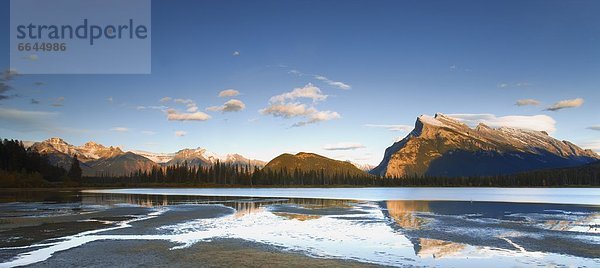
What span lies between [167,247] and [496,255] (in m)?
18.6

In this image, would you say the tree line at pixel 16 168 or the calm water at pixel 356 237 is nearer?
the calm water at pixel 356 237

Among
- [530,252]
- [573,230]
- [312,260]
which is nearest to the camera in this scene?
[312,260]

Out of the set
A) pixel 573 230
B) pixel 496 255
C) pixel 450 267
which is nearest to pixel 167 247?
pixel 450 267

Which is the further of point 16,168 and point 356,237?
point 16,168

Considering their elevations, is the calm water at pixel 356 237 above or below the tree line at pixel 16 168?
below

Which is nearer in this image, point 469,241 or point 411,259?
point 411,259

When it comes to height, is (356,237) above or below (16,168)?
below

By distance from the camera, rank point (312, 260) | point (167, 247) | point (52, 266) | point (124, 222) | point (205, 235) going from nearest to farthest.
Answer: point (52, 266), point (312, 260), point (167, 247), point (205, 235), point (124, 222)

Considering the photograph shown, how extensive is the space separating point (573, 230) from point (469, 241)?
11.8 m

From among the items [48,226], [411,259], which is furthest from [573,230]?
[48,226]

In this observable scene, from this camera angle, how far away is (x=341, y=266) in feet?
70.7

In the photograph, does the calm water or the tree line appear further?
the tree line

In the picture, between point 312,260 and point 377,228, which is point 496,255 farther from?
point 377,228

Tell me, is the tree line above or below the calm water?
above
